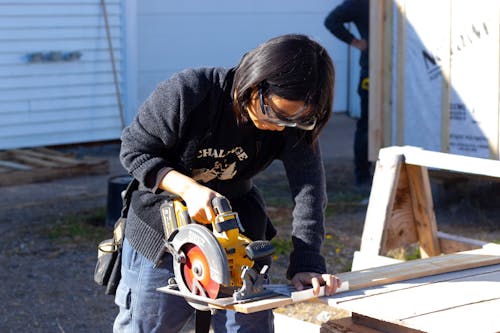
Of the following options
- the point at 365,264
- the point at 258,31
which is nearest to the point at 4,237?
the point at 365,264

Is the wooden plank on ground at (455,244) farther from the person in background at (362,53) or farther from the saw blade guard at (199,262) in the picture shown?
the person in background at (362,53)

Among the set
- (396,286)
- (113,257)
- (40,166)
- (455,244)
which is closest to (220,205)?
(113,257)

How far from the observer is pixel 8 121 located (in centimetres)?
1033

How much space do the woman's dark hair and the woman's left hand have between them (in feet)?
1.91

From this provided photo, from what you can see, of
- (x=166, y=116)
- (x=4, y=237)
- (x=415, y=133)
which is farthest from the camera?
(x=415, y=133)

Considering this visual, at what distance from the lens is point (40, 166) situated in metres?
9.20

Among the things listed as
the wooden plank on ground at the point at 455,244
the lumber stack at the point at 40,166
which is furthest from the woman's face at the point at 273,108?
the lumber stack at the point at 40,166

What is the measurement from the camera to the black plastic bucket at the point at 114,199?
6.98 meters

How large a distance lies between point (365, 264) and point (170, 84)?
2.05 metres

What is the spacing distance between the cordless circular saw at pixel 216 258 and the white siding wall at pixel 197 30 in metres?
8.65

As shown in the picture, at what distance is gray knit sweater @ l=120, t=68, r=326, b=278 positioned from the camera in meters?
2.95

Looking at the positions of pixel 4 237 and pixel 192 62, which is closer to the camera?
pixel 4 237

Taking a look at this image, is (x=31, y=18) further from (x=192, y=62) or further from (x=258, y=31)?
(x=258, y=31)

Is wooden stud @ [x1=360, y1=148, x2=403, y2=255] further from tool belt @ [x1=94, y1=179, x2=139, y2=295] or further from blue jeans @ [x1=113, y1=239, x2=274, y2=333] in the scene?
tool belt @ [x1=94, y1=179, x2=139, y2=295]
